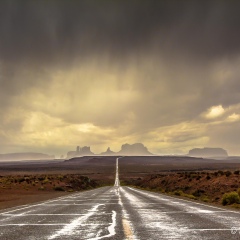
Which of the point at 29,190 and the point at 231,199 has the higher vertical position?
the point at 231,199

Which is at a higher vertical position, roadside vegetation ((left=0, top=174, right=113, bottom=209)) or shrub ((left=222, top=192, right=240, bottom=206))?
shrub ((left=222, top=192, right=240, bottom=206))

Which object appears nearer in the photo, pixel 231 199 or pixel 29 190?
pixel 231 199

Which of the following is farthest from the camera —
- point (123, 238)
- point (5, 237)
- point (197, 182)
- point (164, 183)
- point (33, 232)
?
point (164, 183)

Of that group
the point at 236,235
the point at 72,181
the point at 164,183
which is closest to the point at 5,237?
the point at 236,235

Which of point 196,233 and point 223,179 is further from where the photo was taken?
point 223,179

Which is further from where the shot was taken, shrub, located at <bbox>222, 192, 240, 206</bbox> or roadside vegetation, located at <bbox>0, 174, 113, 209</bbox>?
roadside vegetation, located at <bbox>0, 174, 113, 209</bbox>

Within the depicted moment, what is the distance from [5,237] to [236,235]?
22.7 ft

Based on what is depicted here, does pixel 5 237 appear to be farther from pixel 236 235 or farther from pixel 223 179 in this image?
pixel 223 179

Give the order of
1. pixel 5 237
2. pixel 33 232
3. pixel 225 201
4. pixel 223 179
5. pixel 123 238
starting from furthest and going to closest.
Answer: pixel 223 179 → pixel 225 201 → pixel 33 232 → pixel 5 237 → pixel 123 238

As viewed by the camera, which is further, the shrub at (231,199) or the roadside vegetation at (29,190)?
the roadside vegetation at (29,190)

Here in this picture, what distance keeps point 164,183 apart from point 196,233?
6462cm

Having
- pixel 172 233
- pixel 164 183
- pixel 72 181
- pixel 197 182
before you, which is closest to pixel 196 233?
pixel 172 233

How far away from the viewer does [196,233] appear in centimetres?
1023

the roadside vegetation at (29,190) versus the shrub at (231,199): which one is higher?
the shrub at (231,199)
